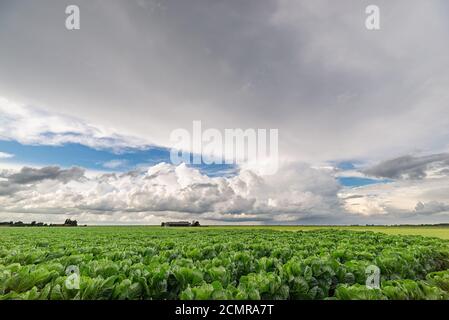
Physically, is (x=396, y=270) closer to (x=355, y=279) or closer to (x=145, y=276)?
(x=355, y=279)

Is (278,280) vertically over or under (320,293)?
over

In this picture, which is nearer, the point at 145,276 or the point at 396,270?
the point at 145,276

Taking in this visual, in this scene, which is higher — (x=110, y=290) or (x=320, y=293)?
(x=110, y=290)

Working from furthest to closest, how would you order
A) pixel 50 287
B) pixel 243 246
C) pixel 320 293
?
pixel 243 246 → pixel 320 293 → pixel 50 287

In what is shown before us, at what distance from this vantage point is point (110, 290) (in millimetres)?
4750
